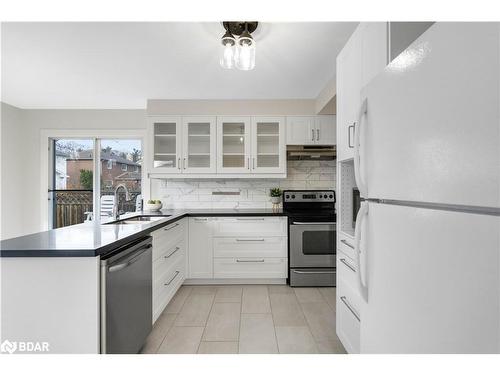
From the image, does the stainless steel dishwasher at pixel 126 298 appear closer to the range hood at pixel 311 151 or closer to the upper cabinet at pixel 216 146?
the upper cabinet at pixel 216 146

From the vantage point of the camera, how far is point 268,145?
3.69m

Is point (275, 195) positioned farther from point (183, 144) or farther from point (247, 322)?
point (247, 322)

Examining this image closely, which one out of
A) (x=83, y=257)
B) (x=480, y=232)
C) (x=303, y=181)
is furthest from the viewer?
(x=303, y=181)

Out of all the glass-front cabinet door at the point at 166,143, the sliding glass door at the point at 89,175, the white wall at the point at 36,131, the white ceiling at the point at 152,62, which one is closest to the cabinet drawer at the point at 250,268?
the glass-front cabinet door at the point at 166,143

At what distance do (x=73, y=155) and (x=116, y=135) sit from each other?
74 centimetres

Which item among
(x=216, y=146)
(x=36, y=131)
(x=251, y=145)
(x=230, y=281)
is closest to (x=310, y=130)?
(x=251, y=145)

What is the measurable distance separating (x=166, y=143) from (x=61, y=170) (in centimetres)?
185

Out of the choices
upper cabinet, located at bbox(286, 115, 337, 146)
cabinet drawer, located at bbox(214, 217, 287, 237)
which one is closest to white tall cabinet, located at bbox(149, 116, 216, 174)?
cabinet drawer, located at bbox(214, 217, 287, 237)

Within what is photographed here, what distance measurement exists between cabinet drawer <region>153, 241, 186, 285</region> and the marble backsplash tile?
0.90 m

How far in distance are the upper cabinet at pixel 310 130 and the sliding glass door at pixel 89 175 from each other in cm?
227
